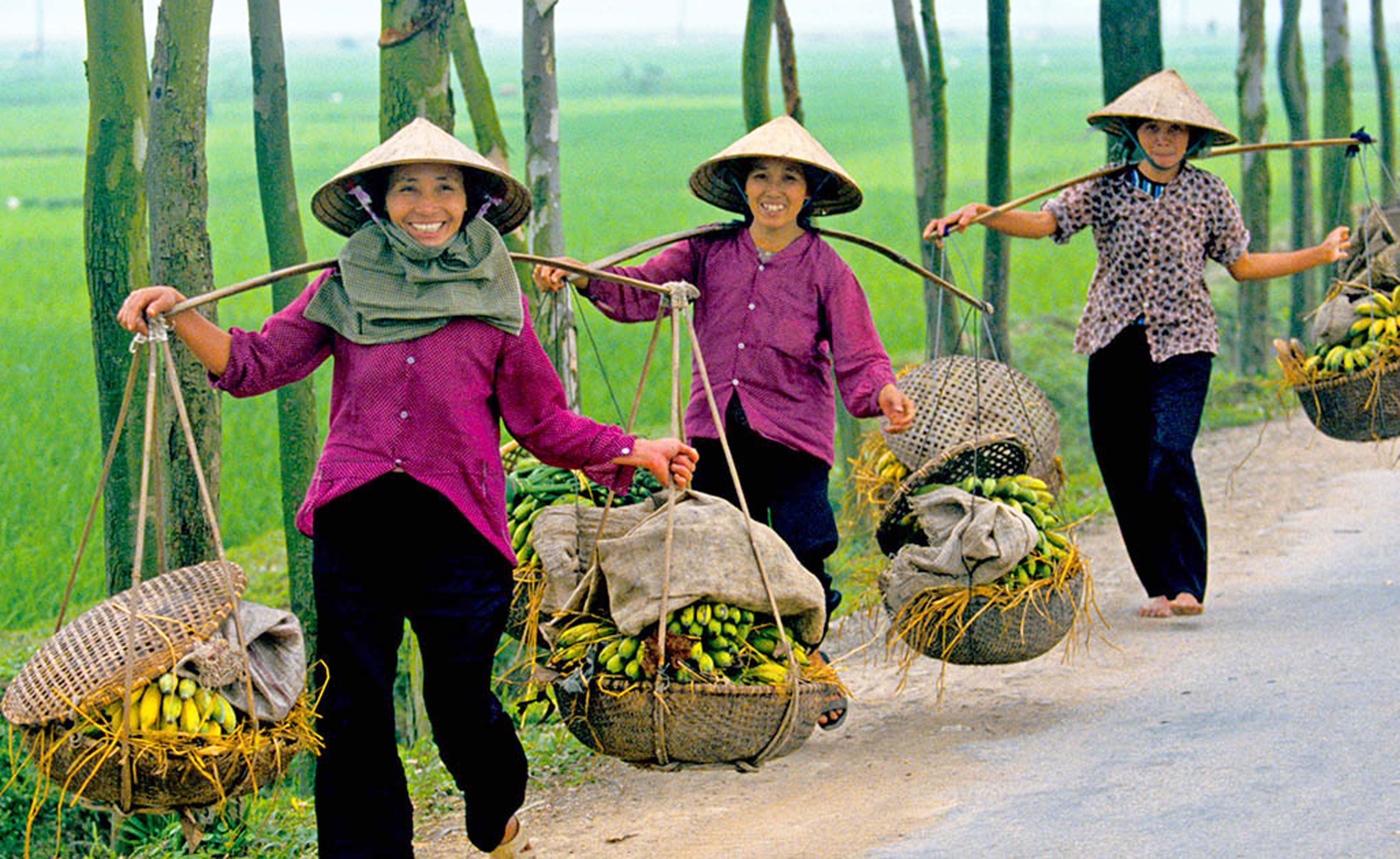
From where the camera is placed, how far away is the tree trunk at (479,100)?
21.2 feet

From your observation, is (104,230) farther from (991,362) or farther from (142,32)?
(991,362)

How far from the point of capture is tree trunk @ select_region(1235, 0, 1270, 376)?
10.3 m

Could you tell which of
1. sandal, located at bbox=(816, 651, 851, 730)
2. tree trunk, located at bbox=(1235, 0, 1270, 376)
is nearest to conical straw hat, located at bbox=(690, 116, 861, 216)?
sandal, located at bbox=(816, 651, 851, 730)

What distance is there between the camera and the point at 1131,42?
698 cm

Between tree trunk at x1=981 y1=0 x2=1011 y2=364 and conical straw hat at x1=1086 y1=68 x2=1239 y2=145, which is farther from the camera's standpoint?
tree trunk at x1=981 y1=0 x2=1011 y2=364

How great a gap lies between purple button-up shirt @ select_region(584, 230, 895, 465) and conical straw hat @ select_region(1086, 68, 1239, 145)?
1122 mm

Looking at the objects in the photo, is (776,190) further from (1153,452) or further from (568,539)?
(1153,452)

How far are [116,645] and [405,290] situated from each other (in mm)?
902

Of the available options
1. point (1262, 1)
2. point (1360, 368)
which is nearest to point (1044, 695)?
point (1360, 368)

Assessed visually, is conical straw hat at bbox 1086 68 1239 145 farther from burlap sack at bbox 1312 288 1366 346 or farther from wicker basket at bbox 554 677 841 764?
wicker basket at bbox 554 677 841 764

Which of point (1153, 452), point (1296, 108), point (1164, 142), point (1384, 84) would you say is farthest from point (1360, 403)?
point (1384, 84)

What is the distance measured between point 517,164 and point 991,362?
19413 millimetres

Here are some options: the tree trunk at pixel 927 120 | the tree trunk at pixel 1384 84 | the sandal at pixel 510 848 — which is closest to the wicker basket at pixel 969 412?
the sandal at pixel 510 848

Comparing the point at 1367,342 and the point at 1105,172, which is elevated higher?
the point at 1105,172
